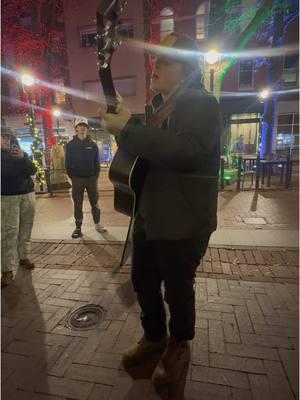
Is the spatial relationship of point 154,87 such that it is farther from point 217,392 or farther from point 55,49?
point 55,49

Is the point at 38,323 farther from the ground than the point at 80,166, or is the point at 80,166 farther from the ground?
the point at 80,166

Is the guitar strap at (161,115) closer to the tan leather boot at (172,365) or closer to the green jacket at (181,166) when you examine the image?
the green jacket at (181,166)

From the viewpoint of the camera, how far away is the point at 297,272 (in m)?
3.53

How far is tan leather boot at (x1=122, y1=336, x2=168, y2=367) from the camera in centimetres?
212

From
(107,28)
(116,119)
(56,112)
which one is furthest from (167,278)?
(56,112)

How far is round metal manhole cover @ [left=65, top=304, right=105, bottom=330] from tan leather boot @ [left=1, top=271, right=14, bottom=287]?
3.69 ft

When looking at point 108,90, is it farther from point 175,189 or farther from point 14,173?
point 14,173

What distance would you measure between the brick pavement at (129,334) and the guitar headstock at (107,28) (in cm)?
223

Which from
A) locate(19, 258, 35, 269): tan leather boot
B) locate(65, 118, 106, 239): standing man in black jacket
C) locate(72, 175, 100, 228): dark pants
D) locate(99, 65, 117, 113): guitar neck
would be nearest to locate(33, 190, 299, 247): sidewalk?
locate(72, 175, 100, 228): dark pants

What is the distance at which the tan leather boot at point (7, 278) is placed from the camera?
11.1 feet

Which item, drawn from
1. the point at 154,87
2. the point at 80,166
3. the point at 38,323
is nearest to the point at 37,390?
the point at 38,323

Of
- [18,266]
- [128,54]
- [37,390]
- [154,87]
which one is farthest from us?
Result: [128,54]

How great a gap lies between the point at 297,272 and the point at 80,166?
157 inches

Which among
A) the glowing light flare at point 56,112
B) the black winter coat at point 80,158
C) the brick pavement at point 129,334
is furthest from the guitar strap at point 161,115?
the glowing light flare at point 56,112
